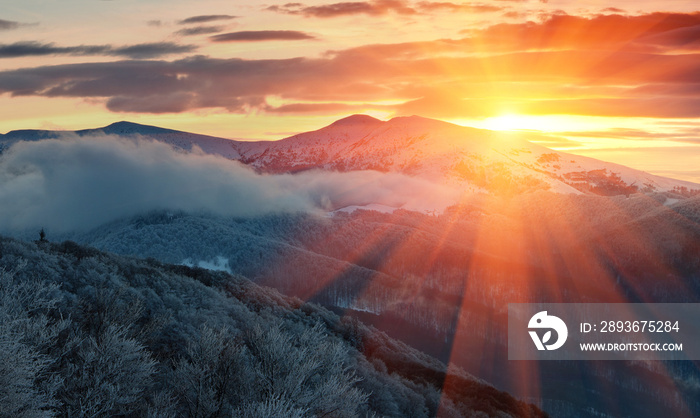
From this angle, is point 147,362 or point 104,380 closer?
point 104,380

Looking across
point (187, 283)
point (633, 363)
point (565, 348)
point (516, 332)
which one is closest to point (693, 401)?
point (633, 363)

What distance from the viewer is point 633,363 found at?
169m

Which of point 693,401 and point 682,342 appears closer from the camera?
point 693,401

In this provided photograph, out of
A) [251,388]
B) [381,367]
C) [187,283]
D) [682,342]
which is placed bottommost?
[682,342]

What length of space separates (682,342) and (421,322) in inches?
3452

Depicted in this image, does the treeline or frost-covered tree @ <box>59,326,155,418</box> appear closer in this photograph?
the treeline

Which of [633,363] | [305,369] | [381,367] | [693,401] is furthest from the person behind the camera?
[633,363]

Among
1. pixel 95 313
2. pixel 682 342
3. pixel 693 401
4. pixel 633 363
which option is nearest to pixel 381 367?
pixel 95 313

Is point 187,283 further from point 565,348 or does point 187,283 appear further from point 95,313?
point 565,348

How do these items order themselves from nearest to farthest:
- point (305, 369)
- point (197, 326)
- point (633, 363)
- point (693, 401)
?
point (305, 369) < point (197, 326) < point (693, 401) < point (633, 363)

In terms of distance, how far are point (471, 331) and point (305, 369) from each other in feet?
579

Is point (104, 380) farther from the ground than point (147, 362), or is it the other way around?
point (104, 380)

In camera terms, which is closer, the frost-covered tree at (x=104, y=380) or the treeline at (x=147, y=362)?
the treeline at (x=147, y=362)

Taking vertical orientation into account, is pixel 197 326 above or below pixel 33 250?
below
